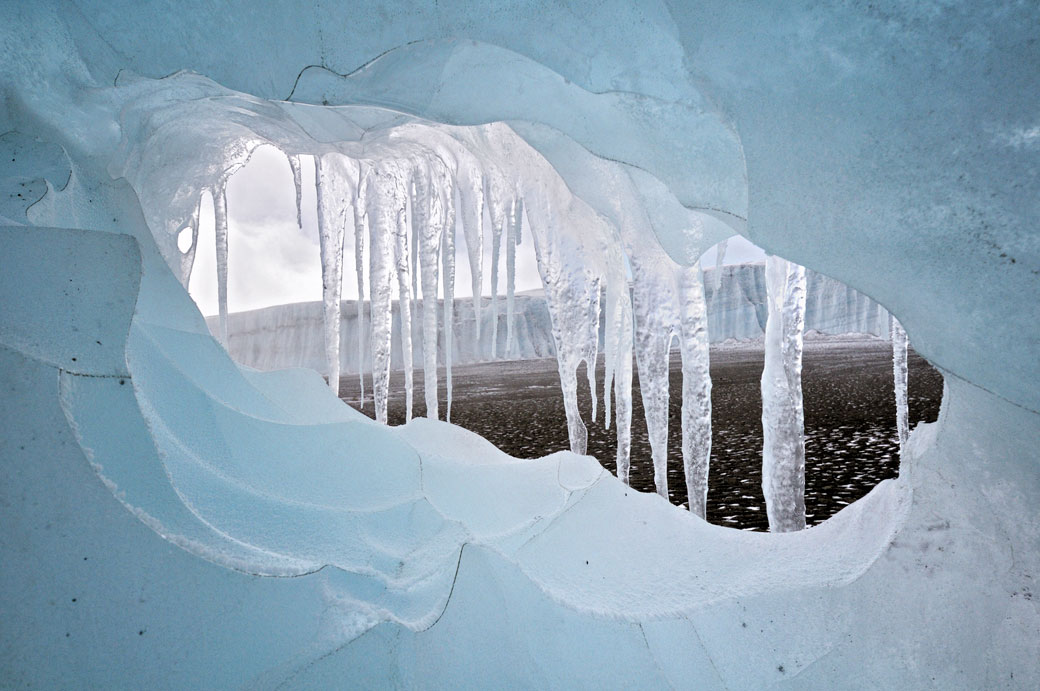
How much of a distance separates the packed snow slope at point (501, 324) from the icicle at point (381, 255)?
14.4 metres

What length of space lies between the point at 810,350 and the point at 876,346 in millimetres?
2683

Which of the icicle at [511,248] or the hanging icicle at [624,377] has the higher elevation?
the icicle at [511,248]

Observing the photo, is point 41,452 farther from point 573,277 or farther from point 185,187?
point 573,277

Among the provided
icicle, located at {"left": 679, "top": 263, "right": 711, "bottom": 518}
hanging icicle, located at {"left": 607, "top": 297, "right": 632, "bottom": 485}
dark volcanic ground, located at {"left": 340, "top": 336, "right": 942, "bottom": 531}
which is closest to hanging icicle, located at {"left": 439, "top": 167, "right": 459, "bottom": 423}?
hanging icicle, located at {"left": 607, "top": 297, "right": 632, "bottom": 485}

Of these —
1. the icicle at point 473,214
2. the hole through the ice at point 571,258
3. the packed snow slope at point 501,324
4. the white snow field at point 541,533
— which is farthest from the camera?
the packed snow slope at point 501,324

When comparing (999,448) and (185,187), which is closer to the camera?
(999,448)

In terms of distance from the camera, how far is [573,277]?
137 inches

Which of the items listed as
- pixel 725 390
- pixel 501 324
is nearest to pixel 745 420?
pixel 725 390

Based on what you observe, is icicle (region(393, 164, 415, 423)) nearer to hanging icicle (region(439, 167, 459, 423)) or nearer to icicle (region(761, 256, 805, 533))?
hanging icicle (region(439, 167, 459, 423))

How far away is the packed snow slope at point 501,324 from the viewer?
1962 cm

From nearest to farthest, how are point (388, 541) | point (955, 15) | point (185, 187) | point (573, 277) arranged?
point (955, 15) < point (388, 541) < point (185, 187) < point (573, 277)

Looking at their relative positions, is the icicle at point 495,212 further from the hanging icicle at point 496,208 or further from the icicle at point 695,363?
the icicle at point 695,363

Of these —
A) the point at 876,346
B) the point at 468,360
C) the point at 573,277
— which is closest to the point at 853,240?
the point at 573,277

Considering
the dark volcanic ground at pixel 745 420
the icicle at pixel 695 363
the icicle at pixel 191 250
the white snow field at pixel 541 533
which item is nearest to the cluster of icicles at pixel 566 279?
the icicle at pixel 695 363
